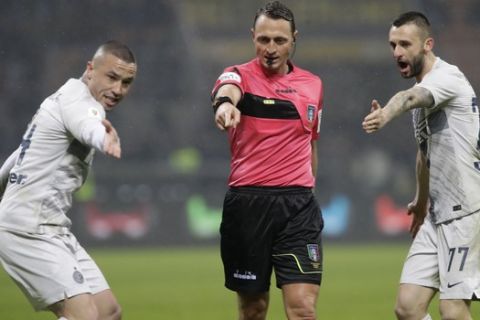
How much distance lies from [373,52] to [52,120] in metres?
19.1

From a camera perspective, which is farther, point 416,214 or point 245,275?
point 416,214

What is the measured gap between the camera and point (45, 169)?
623 cm

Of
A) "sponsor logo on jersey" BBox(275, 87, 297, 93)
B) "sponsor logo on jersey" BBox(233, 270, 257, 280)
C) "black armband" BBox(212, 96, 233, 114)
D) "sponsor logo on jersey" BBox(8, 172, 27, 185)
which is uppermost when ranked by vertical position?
"sponsor logo on jersey" BBox(275, 87, 297, 93)

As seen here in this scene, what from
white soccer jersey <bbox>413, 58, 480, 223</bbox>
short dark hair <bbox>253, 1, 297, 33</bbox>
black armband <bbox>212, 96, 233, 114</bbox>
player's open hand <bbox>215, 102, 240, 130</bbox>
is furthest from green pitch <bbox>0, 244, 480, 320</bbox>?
player's open hand <bbox>215, 102, 240, 130</bbox>

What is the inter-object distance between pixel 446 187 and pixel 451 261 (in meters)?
0.50

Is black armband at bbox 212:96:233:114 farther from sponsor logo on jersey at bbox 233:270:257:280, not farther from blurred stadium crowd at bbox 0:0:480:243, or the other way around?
blurred stadium crowd at bbox 0:0:480:243

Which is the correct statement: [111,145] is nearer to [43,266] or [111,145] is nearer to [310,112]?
[43,266]

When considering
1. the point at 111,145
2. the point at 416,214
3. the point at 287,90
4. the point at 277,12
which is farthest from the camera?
the point at 416,214

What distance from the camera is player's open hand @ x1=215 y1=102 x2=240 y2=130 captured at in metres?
6.06

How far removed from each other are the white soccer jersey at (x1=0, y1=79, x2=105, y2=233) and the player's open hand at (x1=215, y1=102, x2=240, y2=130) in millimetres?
727

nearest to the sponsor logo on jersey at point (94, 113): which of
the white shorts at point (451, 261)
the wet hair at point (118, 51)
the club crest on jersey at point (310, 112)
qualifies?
the wet hair at point (118, 51)

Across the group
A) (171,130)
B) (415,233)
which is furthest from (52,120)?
(171,130)

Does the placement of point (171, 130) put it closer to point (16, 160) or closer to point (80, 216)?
point (80, 216)

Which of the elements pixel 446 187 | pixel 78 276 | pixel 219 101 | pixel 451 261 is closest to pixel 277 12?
pixel 219 101
